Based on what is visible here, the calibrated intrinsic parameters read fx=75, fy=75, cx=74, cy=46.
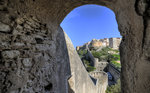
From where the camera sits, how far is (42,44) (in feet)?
5.04

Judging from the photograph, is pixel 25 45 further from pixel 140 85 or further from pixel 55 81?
pixel 140 85

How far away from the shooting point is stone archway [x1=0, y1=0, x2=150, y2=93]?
27.5 inches

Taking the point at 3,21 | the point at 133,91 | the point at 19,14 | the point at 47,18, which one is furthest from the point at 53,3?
the point at 133,91

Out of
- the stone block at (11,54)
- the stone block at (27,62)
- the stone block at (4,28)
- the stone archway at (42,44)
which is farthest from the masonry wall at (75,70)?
the stone block at (4,28)

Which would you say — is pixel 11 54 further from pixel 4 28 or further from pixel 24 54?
pixel 4 28

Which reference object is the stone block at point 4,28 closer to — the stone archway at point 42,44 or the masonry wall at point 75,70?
the stone archway at point 42,44

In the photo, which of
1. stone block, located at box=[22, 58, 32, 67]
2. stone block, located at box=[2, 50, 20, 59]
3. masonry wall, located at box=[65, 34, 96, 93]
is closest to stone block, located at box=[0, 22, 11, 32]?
stone block, located at box=[2, 50, 20, 59]

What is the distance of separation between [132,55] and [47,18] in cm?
155

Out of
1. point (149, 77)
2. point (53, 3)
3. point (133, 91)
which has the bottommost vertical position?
point (133, 91)

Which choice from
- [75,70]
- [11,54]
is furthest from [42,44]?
[75,70]

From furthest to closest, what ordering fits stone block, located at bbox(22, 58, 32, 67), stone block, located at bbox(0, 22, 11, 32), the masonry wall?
the masonry wall
stone block, located at bbox(22, 58, 32, 67)
stone block, located at bbox(0, 22, 11, 32)

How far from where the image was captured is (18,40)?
1.15 meters

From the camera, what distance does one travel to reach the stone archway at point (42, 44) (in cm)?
70

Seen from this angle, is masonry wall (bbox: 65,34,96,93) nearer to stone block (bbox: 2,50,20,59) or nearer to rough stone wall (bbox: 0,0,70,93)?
rough stone wall (bbox: 0,0,70,93)
